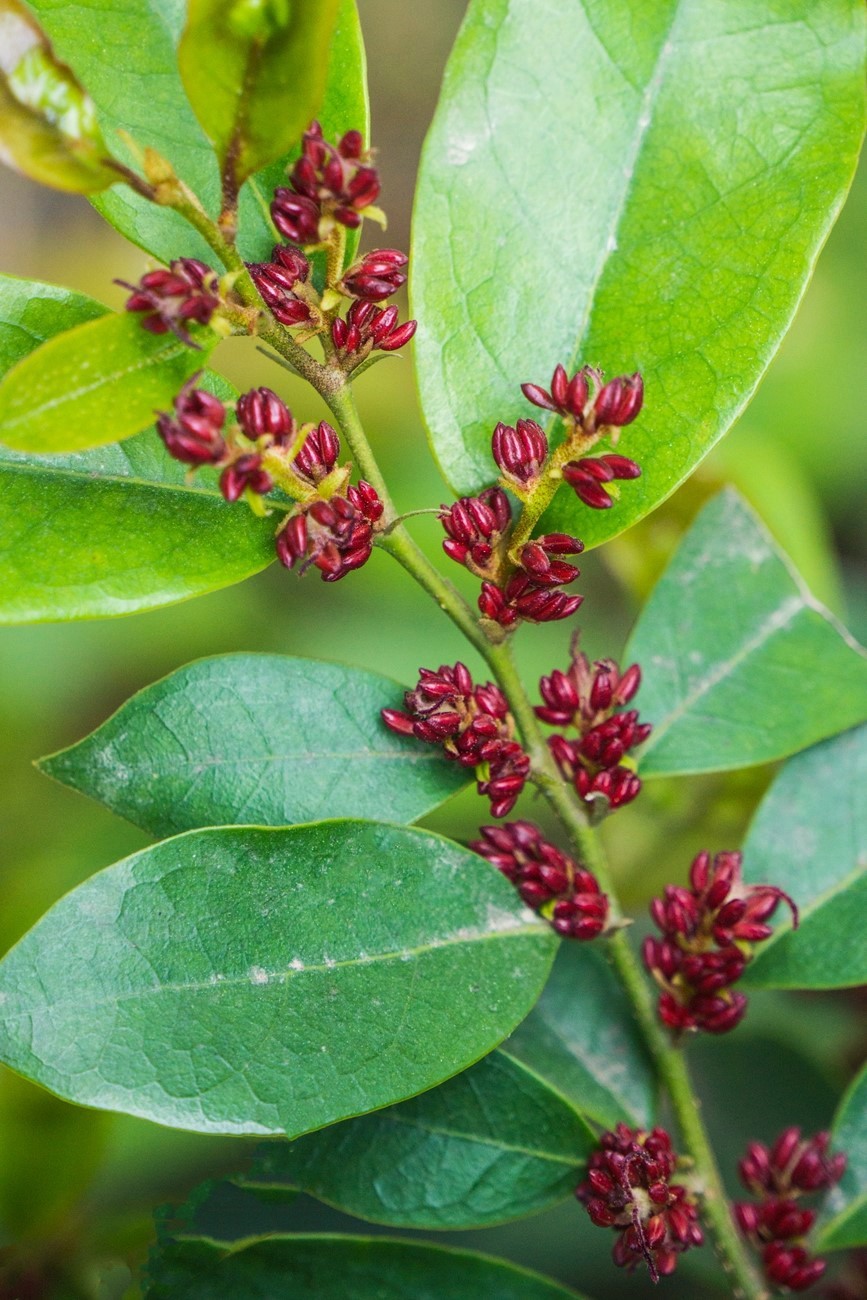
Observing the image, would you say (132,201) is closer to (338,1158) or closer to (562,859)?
(562,859)

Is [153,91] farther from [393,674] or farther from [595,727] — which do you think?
[393,674]

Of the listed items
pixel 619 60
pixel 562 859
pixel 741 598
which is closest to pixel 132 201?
pixel 619 60

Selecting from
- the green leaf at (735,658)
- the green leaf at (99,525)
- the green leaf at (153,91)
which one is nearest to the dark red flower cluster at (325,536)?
the green leaf at (99,525)

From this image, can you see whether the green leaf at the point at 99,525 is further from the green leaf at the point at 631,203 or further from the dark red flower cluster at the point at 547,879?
the dark red flower cluster at the point at 547,879

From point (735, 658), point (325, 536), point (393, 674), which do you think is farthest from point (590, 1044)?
point (393, 674)

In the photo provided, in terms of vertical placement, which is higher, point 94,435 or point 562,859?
point 94,435

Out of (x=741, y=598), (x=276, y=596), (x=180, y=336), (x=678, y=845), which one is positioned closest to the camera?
(x=180, y=336)
